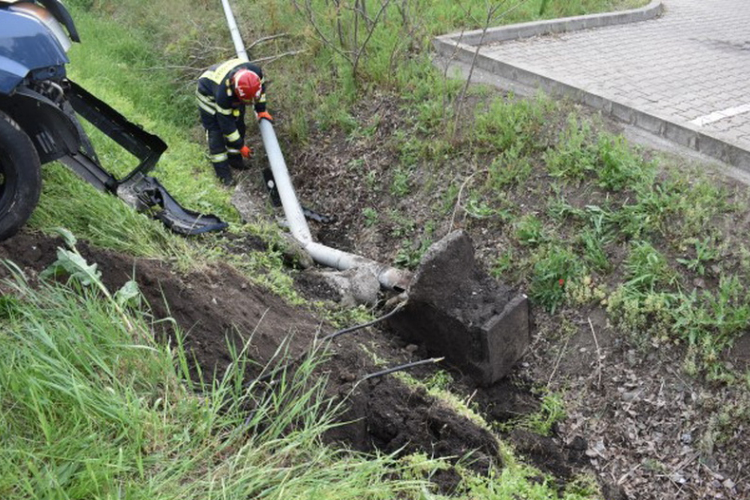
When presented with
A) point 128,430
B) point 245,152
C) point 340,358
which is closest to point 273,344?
point 340,358

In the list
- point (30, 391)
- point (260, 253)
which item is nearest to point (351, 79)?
point (260, 253)

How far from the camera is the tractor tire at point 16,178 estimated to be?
153 inches

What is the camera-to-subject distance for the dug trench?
3654 millimetres

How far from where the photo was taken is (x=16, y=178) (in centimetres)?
402

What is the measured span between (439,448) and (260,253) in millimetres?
2501

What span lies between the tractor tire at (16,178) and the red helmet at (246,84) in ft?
11.5

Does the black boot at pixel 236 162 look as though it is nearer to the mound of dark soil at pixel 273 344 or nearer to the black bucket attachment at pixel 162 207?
the black bucket attachment at pixel 162 207

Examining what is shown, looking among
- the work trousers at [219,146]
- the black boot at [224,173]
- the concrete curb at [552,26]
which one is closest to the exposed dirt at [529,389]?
the black boot at [224,173]

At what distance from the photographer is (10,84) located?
3.85 m

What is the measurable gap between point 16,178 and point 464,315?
3002mm

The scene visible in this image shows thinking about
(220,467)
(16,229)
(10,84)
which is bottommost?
(220,467)

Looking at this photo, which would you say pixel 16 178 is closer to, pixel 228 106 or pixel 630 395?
pixel 228 106

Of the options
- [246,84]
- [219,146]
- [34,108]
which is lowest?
[219,146]

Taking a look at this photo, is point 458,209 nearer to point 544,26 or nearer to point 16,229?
point 16,229
